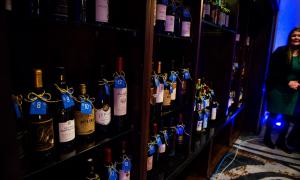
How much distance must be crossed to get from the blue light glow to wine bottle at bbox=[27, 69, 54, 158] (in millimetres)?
3983

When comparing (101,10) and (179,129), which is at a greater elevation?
(101,10)

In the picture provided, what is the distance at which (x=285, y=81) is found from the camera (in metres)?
2.75

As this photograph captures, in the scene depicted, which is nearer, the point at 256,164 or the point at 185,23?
the point at 185,23

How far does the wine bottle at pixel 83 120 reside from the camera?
941mm

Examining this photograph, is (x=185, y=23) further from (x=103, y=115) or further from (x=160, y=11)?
(x=103, y=115)

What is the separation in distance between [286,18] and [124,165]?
3.96m

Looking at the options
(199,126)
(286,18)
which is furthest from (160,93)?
(286,18)

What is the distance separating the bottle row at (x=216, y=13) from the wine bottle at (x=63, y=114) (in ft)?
4.37

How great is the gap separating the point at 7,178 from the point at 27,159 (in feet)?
0.81

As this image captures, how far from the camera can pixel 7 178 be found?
1.82 feet

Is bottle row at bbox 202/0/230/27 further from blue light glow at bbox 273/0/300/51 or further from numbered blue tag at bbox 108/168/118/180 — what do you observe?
blue light glow at bbox 273/0/300/51

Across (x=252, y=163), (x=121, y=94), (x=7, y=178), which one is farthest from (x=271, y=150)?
(x=7, y=178)

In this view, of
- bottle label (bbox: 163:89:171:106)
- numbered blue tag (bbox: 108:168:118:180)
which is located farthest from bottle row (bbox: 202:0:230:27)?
numbered blue tag (bbox: 108:168:118:180)

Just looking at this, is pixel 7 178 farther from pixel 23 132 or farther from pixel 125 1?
pixel 125 1
